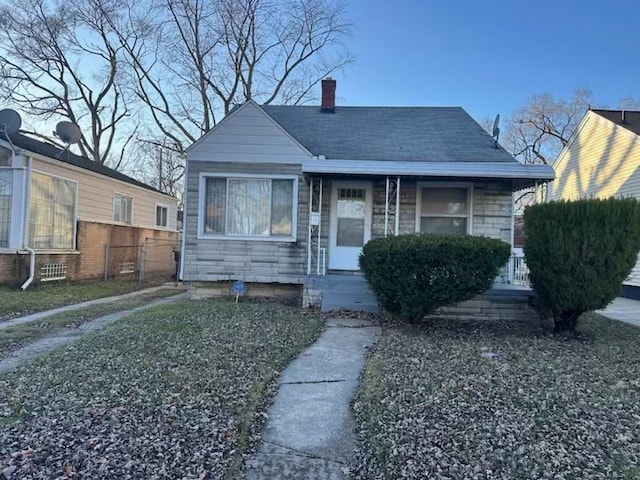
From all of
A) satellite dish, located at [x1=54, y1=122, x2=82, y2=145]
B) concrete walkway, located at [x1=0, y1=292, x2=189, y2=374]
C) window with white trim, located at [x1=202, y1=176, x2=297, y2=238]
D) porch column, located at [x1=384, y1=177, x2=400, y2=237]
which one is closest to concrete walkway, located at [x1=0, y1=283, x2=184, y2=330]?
concrete walkway, located at [x1=0, y1=292, x2=189, y2=374]

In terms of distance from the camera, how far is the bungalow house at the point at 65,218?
10.8m

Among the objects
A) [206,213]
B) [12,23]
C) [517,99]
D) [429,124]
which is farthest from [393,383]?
[517,99]

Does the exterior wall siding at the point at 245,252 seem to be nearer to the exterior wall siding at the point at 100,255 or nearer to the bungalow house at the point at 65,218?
the bungalow house at the point at 65,218

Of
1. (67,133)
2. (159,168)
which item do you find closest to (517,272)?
(67,133)

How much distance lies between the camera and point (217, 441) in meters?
2.98

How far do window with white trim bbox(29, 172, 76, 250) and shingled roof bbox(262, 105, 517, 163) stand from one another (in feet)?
20.2

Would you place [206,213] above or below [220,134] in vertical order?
below

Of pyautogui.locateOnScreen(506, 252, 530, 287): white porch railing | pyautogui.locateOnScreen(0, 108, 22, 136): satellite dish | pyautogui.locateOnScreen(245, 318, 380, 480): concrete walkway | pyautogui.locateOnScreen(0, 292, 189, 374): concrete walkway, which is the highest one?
pyautogui.locateOnScreen(0, 108, 22, 136): satellite dish

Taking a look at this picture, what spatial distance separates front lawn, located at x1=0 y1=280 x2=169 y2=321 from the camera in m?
8.75

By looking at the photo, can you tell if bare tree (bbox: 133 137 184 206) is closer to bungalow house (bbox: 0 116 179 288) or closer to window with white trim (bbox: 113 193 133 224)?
bungalow house (bbox: 0 116 179 288)

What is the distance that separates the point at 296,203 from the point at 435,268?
370 cm

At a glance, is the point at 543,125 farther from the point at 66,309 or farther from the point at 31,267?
the point at 66,309

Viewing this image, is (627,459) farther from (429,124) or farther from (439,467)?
(429,124)

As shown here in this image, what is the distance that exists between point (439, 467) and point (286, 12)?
23828 mm
